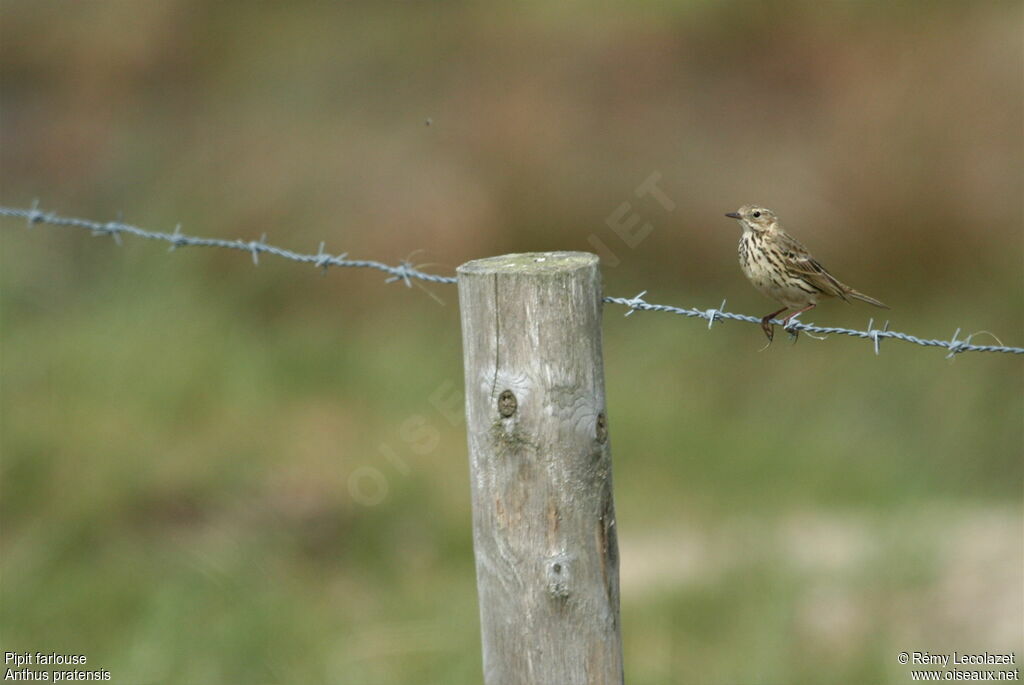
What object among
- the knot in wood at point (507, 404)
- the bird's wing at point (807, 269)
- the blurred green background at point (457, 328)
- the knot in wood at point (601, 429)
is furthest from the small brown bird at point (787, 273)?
the knot in wood at point (507, 404)

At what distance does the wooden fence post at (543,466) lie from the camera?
10.0 ft

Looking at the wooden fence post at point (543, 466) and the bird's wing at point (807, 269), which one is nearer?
the wooden fence post at point (543, 466)

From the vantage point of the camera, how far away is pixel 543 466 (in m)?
3.08

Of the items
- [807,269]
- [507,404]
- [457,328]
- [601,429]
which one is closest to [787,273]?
[807,269]

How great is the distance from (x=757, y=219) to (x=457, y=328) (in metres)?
4.68

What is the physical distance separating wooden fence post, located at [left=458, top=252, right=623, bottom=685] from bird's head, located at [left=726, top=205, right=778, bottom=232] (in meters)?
2.13

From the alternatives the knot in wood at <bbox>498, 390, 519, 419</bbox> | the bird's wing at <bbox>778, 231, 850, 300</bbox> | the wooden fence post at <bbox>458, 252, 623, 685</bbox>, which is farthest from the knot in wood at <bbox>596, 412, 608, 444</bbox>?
the bird's wing at <bbox>778, 231, 850, 300</bbox>

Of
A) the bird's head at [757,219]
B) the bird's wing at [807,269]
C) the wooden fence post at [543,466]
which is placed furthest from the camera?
the bird's head at [757,219]

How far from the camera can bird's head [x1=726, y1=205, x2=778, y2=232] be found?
5147 millimetres

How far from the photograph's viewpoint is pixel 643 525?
753 cm

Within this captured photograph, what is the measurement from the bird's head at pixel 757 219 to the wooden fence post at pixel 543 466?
213 centimetres

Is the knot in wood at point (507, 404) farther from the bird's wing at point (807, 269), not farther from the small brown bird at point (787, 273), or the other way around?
the bird's wing at point (807, 269)

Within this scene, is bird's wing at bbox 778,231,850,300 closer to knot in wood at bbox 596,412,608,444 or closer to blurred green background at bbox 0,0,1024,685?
blurred green background at bbox 0,0,1024,685

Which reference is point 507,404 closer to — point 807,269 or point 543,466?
point 543,466
